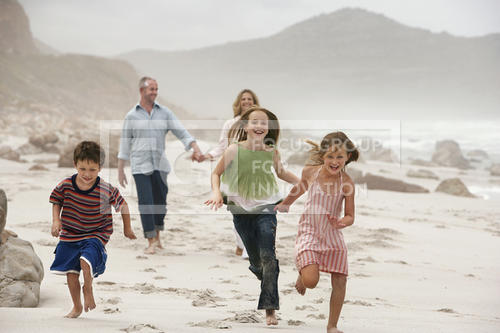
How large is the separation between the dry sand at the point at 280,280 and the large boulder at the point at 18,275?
0.52 ft

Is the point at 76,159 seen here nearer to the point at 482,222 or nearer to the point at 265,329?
the point at 265,329

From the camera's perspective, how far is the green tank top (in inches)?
148

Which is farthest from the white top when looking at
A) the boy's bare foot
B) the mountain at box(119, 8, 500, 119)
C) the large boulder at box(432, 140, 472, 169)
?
the mountain at box(119, 8, 500, 119)

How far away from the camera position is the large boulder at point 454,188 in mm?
12656

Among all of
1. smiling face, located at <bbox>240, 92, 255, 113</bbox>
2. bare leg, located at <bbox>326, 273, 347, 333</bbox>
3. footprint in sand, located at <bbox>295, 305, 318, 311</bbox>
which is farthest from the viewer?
smiling face, located at <bbox>240, 92, 255, 113</bbox>

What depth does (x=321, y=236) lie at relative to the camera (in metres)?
3.14

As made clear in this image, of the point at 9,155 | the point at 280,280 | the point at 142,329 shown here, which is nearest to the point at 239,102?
the point at 280,280

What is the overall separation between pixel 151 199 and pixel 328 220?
10.6 ft

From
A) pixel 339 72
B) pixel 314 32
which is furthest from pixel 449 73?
pixel 314 32

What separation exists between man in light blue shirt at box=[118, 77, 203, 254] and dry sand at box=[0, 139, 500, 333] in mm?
428

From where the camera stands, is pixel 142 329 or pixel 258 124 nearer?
pixel 142 329

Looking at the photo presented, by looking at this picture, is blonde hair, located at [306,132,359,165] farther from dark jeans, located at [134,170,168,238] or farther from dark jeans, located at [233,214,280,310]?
dark jeans, located at [134,170,168,238]

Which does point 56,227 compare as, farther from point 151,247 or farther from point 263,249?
point 151,247

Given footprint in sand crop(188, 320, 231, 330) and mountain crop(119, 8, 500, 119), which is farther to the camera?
mountain crop(119, 8, 500, 119)
